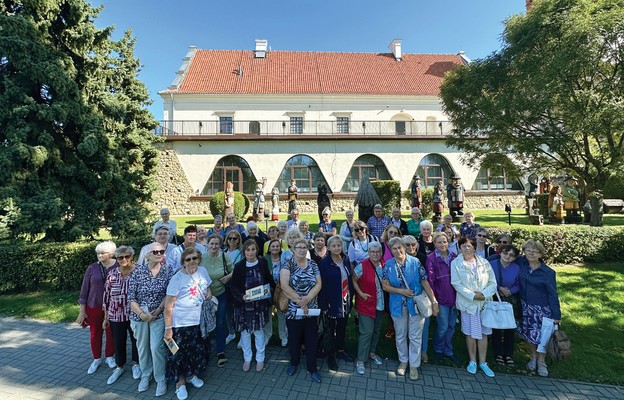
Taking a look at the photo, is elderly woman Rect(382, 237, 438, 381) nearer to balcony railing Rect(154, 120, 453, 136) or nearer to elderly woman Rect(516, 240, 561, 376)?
elderly woman Rect(516, 240, 561, 376)

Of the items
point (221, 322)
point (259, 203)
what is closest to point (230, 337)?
point (221, 322)

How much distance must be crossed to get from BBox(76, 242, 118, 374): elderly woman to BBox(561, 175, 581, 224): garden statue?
1783cm

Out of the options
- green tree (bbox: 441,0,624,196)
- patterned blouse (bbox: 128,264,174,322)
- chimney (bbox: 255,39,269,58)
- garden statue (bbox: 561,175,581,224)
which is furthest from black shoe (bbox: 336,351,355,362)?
chimney (bbox: 255,39,269,58)

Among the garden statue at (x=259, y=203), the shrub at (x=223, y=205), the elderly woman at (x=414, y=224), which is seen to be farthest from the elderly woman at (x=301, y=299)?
the garden statue at (x=259, y=203)

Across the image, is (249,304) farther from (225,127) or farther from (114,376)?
(225,127)

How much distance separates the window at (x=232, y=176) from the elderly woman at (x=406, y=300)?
765 inches

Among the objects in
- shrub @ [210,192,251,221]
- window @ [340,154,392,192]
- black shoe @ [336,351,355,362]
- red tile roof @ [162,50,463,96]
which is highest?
red tile roof @ [162,50,463,96]

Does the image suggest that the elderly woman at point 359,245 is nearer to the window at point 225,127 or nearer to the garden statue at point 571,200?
the garden statue at point 571,200

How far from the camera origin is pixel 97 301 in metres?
4.02

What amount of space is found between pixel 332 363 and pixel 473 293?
215cm

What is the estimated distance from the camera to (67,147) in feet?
28.3

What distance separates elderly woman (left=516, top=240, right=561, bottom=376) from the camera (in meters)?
3.80

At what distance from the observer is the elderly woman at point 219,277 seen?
4.25m

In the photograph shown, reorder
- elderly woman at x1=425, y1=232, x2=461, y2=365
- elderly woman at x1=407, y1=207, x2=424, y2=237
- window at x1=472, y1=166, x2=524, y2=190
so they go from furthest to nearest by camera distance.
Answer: window at x1=472, y1=166, x2=524, y2=190 < elderly woman at x1=407, y1=207, x2=424, y2=237 < elderly woman at x1=425, y1=232, x2=461, y2=365
